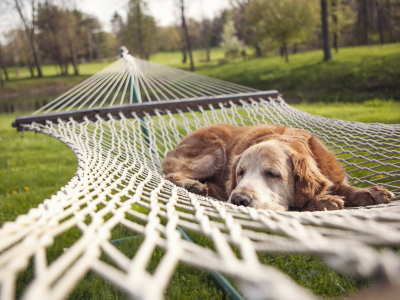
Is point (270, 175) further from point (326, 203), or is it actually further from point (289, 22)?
point (289, 22)

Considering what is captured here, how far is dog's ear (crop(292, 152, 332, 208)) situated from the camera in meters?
2.12

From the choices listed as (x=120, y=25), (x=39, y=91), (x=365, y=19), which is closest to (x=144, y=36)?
(x=120, y=25)

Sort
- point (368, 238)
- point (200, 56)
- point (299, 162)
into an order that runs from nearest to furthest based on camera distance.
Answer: point (368, 238) → point (299, 162) → point (200, 56)

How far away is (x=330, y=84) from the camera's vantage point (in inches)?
480

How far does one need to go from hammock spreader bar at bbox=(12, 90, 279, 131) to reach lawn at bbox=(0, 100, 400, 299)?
48.4 inches

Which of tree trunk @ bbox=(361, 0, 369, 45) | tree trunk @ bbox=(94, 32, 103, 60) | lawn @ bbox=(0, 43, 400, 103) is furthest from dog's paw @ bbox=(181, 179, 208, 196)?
tree trunk @ bbox=(94, 32, 103, 60)

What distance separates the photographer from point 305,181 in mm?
2117

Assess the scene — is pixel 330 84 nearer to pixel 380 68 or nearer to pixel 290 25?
pixel 380 68

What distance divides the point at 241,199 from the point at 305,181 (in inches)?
21.5

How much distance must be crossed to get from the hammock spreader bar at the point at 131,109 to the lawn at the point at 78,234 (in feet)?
4.03

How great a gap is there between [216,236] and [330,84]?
13.0 m

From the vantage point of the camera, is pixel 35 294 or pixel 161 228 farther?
pixel 161 228

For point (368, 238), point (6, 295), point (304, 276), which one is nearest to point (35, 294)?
point (6, 295)

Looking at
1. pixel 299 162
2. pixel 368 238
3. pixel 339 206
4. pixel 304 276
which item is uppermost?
pixel 368 238
